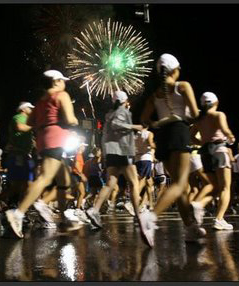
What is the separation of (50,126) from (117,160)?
1.62 meters

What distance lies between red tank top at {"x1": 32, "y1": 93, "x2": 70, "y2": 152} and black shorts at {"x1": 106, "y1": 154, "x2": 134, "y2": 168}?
55.5 inches

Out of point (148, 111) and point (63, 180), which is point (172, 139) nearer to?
point (148, 111)

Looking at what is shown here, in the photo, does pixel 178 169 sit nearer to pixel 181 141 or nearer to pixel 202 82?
pixel 181 141

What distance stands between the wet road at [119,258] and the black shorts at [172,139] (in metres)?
0.94

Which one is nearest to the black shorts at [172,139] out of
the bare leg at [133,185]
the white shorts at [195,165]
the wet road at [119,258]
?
the wet road at [119,258]

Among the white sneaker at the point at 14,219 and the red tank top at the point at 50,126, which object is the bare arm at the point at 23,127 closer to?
the red tank top at the point at 50,126

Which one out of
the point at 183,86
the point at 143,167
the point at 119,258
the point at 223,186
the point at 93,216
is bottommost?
the point at 119,258

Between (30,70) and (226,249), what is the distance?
111 feet

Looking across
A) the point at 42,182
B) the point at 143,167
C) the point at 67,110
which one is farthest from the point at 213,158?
the point at 143,167

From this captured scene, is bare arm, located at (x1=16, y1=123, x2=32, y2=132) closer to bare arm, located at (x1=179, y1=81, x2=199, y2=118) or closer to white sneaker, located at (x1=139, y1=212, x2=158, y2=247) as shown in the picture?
bare arm, located at (x1=179, y1=81, x2=199, y2=118)

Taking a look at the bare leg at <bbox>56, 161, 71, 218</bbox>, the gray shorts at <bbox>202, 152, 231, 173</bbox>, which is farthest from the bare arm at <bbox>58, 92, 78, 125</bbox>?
the gray shorts at <bbox>202, 152, 231, 173</bbox>

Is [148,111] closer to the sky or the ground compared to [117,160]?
closer to the ground

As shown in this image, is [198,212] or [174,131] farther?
[198,212]

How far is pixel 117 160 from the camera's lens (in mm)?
7680
